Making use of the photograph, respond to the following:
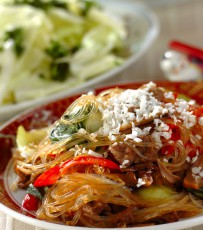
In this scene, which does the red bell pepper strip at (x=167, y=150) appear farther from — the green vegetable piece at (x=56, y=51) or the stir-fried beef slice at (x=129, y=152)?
the green vegetable piece at (x=56, y=51)

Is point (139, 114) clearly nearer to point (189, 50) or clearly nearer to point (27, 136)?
point (27, 136)

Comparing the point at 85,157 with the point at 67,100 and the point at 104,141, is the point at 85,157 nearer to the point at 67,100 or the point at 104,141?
the point at 104,141

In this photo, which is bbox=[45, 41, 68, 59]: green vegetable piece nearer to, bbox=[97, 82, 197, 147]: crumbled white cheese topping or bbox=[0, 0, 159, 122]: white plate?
bbox=[0, 0, 159, 122]: white plate

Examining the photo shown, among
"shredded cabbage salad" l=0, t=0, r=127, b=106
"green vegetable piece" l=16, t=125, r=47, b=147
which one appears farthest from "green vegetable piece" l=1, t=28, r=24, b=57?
"green vegetable piece" l=16, t=125, r=47, b=147

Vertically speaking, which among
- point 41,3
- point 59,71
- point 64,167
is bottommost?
point 59,71

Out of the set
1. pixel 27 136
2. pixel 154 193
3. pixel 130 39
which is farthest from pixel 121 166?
pixel 130 39
